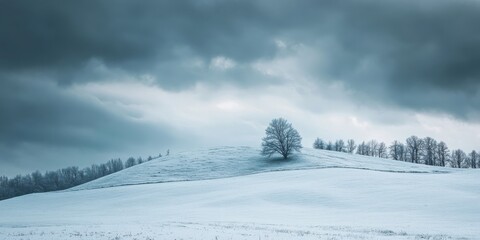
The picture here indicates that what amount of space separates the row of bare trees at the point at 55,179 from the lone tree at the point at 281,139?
9484cm

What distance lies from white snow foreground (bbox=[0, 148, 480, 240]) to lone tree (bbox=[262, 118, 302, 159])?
2.14m

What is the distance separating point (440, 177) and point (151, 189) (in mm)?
38300

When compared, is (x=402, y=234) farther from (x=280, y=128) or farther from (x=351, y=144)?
(x=351, y=144)

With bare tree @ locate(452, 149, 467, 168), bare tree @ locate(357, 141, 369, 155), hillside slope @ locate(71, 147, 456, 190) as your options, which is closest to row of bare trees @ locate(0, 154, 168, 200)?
hillside slope @ locate(71, 147, 456, 190)

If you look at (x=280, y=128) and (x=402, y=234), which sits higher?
(x=280, y=128)

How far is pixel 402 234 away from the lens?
75.3ft

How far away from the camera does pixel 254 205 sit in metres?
39.2

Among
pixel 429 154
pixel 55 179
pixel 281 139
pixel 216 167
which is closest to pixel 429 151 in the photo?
pixel 429 154

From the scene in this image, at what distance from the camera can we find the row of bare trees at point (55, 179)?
436 feet

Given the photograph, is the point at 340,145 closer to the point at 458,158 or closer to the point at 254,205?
the point at 458,158

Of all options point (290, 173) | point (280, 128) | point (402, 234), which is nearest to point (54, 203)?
point (290, 173)

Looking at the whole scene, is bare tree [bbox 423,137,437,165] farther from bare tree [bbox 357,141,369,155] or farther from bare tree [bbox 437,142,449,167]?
bare tree [bbox 357,141,369,155]

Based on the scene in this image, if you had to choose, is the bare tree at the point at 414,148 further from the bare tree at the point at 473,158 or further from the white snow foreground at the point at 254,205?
the white snow foreground at the point at 254,205

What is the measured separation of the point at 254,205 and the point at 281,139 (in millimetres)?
29709
